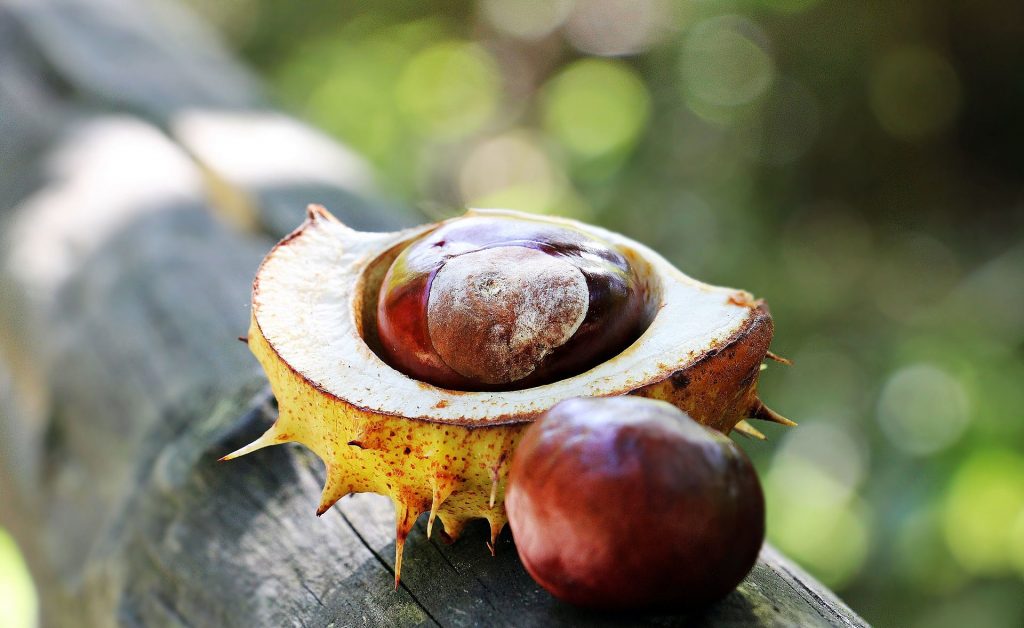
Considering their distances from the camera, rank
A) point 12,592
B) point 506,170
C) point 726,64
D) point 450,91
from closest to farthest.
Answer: point 12,592 < point 726,64 < point 506,170 < point 450,91

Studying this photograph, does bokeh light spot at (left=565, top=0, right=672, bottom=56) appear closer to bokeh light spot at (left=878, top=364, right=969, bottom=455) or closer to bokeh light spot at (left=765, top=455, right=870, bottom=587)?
bokeh light spot at (left=878, top=364, right=969, bottom=455)

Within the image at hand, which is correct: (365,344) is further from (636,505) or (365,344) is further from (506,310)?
(636,505)

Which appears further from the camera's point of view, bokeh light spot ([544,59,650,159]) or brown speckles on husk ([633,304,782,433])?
bokeh light spot ([544,59,650,159])

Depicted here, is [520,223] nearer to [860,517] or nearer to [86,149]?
[86,149]

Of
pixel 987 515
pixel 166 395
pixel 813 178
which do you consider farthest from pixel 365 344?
pixel 813 178

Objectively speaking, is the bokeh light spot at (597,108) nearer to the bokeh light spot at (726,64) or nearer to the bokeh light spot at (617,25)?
the bokeh light spot at (617,25)

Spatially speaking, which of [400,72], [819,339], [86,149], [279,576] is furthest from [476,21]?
[279,576]

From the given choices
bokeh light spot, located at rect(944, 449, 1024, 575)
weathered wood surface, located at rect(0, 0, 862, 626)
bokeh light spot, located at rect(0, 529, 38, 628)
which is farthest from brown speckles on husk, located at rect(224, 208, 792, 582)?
bokeh light spot, located at rect(944, 449, 1024, 575)
